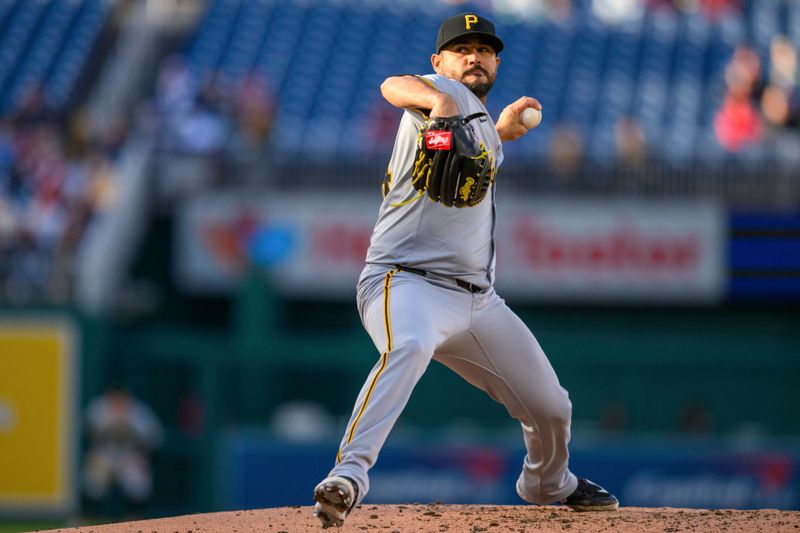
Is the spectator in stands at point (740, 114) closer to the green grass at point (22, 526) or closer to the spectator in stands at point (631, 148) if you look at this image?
the spectator in stands at point (631, 148)

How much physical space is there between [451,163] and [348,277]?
9.53 m

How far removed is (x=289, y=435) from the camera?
12047 mm

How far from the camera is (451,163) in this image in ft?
15.3

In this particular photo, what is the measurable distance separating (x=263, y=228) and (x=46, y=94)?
4312 mm

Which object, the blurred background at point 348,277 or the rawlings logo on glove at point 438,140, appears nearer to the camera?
the rawlings logo on glove at point 438,140

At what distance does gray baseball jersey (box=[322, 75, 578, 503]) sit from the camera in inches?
191

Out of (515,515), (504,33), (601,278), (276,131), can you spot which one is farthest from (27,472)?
(515,515)

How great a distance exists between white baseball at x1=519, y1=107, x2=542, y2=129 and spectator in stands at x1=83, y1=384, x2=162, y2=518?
25.5 ft

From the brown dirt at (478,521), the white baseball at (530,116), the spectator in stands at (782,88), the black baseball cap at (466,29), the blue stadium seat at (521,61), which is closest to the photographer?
the black baseball cap at (466,29)

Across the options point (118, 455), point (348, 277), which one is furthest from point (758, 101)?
point (118, 455)

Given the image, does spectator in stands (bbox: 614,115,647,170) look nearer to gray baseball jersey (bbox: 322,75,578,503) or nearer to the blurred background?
the blurred background

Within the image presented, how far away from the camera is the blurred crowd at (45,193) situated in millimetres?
13500

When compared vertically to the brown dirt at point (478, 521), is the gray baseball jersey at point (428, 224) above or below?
above

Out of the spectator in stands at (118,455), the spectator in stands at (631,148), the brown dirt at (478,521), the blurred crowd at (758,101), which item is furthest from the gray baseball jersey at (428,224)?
the blurred crowd at (758,101)
